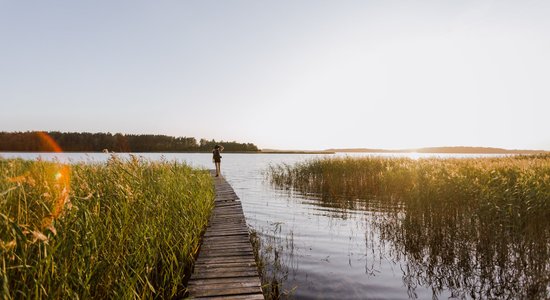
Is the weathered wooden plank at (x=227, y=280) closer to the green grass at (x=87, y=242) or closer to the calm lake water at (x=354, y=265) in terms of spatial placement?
the green grass at (x=87, y=242)

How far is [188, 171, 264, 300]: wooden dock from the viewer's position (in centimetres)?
450

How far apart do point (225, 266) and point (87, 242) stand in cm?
246

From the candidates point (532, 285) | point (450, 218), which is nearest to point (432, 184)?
point (450, 218)

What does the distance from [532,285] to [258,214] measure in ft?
32.1

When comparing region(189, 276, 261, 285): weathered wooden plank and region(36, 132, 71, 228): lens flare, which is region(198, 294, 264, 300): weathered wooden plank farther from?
region(36, 132, 71, 228): lens flare

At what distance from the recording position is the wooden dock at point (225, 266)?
4.50 metres

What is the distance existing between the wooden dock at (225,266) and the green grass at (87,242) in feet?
0.91

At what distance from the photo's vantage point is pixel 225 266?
5500 mm

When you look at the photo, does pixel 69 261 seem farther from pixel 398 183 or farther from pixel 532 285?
pixel 398 183

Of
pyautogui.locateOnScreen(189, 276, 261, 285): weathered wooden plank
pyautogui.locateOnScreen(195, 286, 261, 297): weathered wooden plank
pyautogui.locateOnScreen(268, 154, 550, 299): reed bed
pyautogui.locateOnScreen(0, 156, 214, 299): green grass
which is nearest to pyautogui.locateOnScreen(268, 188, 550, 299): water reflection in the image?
pyautogui.locateOnScreen(268, 154, 550, 299): reed bed

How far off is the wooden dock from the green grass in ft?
0.91

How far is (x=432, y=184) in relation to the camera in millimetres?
12250

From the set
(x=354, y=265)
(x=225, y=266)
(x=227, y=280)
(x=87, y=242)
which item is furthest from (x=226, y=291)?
(x=354, y=265)

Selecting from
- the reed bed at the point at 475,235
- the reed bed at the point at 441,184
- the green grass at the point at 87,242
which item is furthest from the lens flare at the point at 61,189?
the reed bed at the point at 441,184
